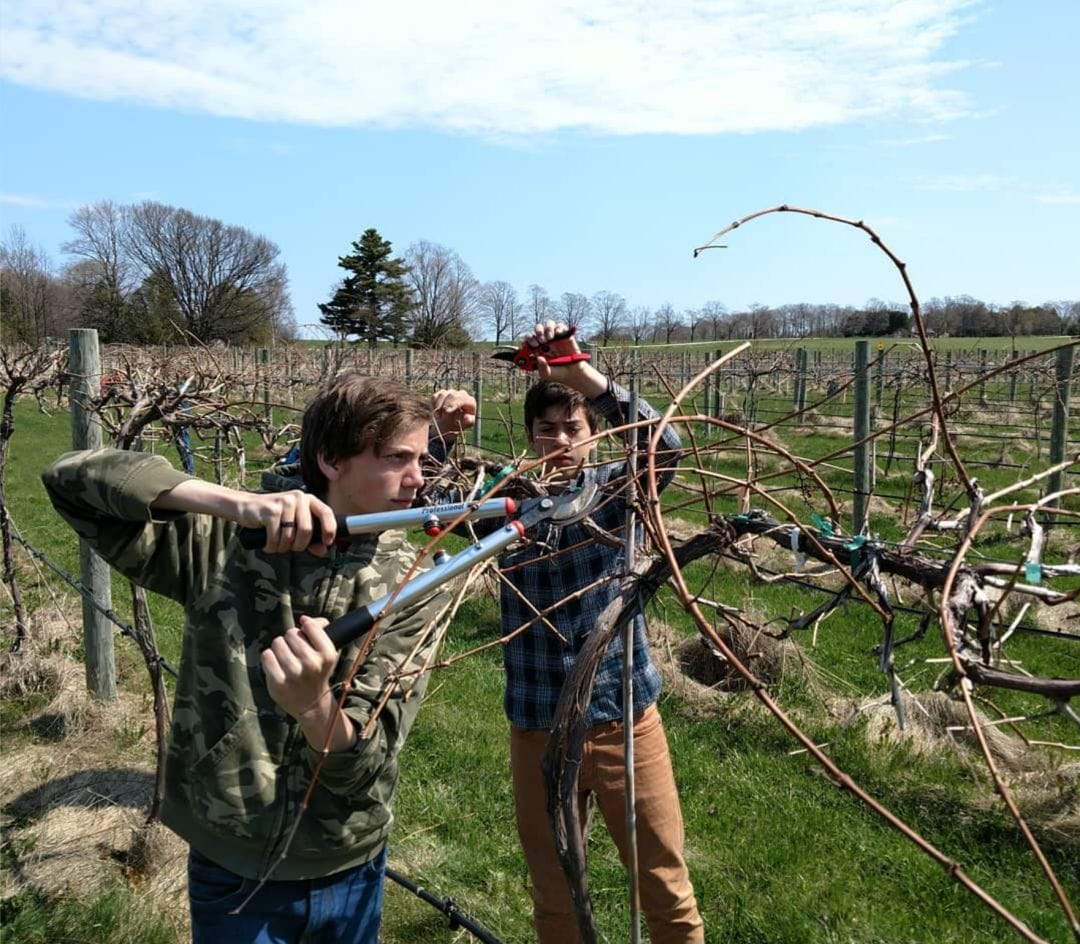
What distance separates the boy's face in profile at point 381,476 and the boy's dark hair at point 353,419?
0.5 inches

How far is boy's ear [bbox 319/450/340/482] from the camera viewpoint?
5.88ft

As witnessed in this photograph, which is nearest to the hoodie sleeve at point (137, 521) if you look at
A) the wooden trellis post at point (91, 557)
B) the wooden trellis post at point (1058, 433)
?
the wooden trellis post at point (91, 557)

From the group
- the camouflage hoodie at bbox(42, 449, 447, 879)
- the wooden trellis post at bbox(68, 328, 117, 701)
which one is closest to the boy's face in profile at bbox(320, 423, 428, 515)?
the camouflage hoodie at bbox(42, 449, 447, 879)

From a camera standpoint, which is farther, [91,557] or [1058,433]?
[1058,433]

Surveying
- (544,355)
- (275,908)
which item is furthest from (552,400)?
(275,908)

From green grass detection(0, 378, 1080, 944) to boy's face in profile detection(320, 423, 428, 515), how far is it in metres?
0.93

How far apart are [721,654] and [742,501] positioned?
1.09 ft

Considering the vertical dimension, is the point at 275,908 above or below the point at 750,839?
above

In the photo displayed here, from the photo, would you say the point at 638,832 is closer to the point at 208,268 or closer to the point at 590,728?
the point at 590,728

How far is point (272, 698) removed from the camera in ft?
5.40

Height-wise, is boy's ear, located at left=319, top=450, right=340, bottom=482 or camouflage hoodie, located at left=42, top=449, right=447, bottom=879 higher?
boy's ear, located at left=319, top=450, right=340, bottom=482

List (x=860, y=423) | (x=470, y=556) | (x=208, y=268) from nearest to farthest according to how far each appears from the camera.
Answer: (x=470, y=556) → (x=860, y=423) → (x=208, y=268)

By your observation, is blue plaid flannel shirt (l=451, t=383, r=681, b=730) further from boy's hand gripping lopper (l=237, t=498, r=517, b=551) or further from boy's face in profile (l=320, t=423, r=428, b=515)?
boy's hand gripping lopper (l=237, t=498, r=517, b=551)

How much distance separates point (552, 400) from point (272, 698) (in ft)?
3.69
